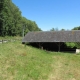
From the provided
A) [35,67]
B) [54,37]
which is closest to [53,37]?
[54,37]

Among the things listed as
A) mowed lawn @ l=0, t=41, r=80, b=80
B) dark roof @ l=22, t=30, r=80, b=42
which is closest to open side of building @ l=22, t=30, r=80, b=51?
dark roof @ l=22, t=30, r=80, b=42

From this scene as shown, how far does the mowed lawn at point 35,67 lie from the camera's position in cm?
1759

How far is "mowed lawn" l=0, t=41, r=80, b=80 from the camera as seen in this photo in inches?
693

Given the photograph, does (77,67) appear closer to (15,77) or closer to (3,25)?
(15,77)

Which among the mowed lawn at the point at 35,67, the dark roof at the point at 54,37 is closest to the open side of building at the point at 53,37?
the dark roof at the point at 54,37

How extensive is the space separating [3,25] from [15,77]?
117 feet

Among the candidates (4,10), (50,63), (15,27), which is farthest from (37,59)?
(15,27)

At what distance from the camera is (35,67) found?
64.5 feet

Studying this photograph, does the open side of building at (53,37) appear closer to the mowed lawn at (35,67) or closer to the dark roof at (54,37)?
the dark roof at (54,37)

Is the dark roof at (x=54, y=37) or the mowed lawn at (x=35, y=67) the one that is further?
the dark roof at (x=54, y=37)

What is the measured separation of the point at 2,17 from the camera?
49406mm

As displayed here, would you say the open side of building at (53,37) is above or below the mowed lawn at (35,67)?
above

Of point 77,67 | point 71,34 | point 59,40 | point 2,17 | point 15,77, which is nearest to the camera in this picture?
point 15,77

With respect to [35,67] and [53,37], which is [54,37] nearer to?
[53,37]
